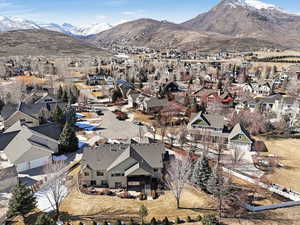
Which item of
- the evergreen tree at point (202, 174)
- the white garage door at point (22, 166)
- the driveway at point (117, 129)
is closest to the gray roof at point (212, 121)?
the driveway at point (117, 129)

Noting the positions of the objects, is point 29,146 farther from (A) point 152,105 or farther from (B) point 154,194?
(A) point 152,105

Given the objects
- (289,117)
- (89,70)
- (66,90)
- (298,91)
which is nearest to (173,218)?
(289,117)

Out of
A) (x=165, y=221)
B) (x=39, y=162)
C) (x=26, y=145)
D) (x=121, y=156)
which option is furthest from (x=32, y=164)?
(x=165, y=221)

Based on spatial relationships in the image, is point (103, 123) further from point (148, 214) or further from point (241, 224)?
point (241, 224)

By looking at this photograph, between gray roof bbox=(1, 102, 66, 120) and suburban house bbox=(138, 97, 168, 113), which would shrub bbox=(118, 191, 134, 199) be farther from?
suburban house bbox=(138, 97, 168, 113)

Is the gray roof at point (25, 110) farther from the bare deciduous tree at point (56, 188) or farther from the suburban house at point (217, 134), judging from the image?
the suburban house at point (217, 134)

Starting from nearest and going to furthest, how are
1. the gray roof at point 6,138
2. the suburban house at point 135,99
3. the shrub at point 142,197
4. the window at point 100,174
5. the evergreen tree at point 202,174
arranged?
the shrub at point 142,197 < the evergreen tree at point 202,174 < the window at point 100,174 < the gray roof at point 6,138 < the suburban house at point 135,99
